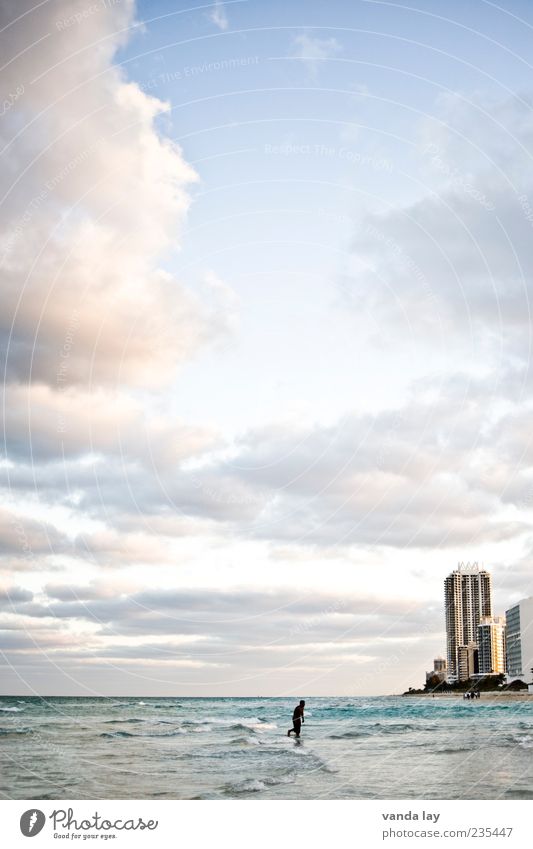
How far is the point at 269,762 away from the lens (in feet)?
87.9

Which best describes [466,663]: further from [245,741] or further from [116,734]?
[245,741]

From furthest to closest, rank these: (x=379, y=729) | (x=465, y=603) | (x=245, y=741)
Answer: (x=465, y=603) → (x=379, y=729) → (x=245, y=741)

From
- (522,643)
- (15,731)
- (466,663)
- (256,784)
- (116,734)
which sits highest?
(522,643)

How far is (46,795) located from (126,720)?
1385 inches

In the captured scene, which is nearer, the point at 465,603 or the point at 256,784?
the point at 256,784

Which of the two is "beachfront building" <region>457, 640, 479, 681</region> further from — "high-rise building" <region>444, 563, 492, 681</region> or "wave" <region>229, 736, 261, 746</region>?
"wave" <region>229, 736, 261, 746</region>

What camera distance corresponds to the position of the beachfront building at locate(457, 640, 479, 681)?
172m

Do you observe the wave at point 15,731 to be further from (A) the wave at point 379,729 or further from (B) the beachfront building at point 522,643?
(B) the beachfront building at point 522,643

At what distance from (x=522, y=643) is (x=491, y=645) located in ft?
119

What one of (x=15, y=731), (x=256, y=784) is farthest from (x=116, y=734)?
(x=256, y=784)

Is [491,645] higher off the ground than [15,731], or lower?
higher

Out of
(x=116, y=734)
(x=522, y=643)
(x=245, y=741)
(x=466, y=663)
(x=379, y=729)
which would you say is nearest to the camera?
(x=245, y=741)
